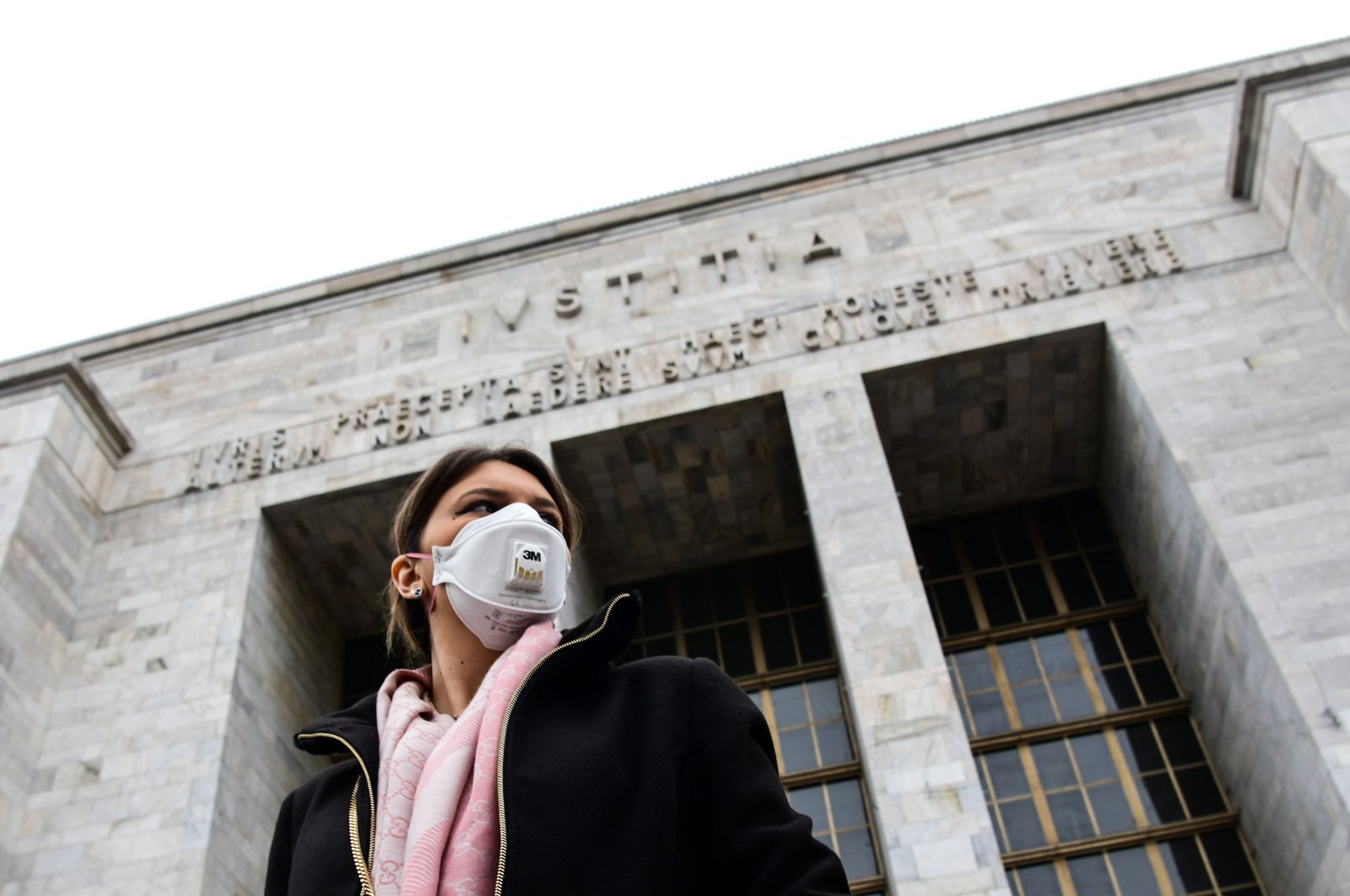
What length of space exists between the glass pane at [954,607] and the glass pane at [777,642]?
80.1 inches

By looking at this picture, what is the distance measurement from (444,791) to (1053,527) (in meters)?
14.9

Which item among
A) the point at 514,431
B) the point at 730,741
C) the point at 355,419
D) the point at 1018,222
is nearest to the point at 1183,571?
the point at 1018,222

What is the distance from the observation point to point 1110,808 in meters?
13.1

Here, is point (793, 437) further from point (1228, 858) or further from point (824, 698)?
point (1228, 858)

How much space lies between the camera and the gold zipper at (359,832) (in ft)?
8.45

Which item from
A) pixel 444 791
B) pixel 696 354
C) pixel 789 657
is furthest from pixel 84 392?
pixel 444 791

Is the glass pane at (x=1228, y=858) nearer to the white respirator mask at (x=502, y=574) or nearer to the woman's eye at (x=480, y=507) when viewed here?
the white respirator mask at (x=502, y=574)

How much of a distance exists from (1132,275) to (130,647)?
13.2m

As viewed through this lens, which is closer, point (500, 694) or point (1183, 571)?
point (500, 694)

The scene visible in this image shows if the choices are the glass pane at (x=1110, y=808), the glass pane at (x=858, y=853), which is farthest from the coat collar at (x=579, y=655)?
the glass pane at (x=1110, y=808)

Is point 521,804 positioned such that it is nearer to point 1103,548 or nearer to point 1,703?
point 1,703

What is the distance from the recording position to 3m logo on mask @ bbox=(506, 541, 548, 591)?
3.29 meters

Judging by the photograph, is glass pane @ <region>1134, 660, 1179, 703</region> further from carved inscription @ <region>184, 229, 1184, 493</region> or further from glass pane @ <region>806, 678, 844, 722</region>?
carved inscription @ <region>184, 229, 1184, 493</region>

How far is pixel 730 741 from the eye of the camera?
265cm
